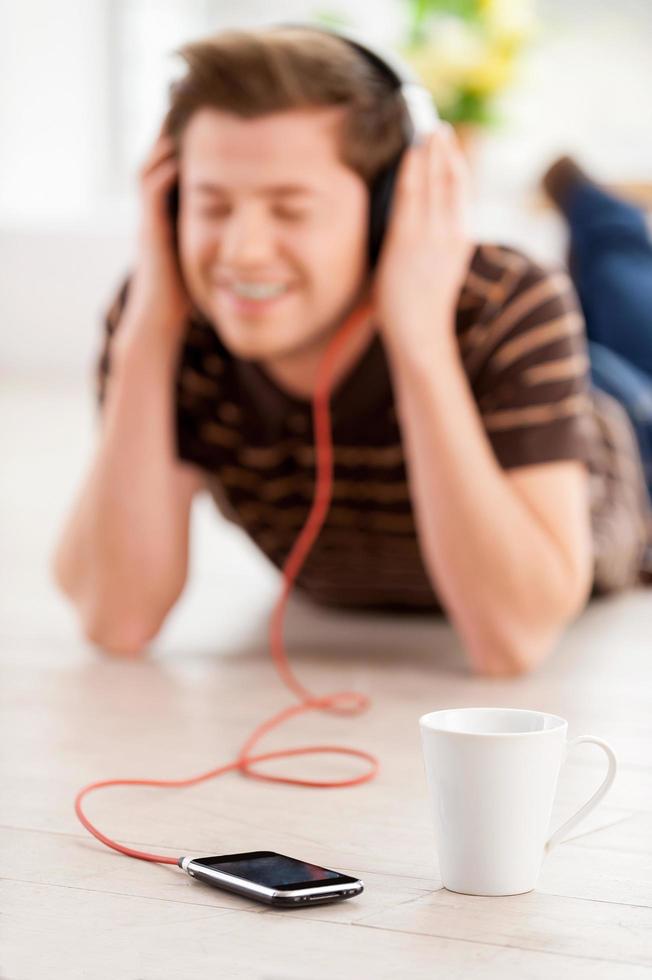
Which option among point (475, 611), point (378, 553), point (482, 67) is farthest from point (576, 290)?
point (482, 67)

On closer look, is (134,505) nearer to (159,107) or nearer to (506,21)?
(506,21)

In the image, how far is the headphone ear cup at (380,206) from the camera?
143 centimetres

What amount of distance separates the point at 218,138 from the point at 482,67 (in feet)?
8.36

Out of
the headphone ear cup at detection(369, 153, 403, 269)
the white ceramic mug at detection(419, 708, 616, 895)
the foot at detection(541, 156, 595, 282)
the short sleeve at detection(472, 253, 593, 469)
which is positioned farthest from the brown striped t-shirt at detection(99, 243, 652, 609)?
the foot at detection(541, 156, 595, 282)

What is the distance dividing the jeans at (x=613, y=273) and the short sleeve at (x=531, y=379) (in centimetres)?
72

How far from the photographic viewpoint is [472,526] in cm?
144

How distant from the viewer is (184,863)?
0.86 meters

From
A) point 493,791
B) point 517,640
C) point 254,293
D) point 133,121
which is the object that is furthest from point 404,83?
point 133,121

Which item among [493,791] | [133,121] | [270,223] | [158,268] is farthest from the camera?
[133,121]

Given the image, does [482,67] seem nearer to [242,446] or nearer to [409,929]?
[242,446]

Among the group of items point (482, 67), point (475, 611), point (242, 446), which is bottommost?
point (475, 611)

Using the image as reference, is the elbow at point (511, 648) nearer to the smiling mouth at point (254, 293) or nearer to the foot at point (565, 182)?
the smiling mouth at point (254, 293)

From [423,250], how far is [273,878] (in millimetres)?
788

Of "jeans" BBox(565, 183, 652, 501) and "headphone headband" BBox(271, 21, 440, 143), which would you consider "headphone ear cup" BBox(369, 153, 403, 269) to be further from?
"jeans" BBox(565, 183, 652, 501)
